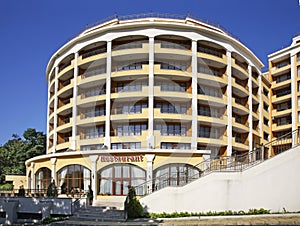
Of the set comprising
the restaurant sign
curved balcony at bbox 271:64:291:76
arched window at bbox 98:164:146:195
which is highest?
curved balcony at bbox 271:64:291:76

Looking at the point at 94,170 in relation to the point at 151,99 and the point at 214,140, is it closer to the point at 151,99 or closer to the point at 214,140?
the point at 151,99

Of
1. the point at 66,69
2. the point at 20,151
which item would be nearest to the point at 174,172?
the point at 66,69

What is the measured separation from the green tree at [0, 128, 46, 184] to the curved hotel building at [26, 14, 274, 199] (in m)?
20.0

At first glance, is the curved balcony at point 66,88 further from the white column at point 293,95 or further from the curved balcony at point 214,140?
the white column at point 293,95

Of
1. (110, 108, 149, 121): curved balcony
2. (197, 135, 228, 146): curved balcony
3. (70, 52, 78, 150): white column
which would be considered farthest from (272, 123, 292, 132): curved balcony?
(70, 52, 78, 150): white column

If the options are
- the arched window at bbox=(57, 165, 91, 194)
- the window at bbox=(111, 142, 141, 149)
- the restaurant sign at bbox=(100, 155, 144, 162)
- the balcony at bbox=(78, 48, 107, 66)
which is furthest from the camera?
the balcony at bbox=(78, 48, 107, 66)

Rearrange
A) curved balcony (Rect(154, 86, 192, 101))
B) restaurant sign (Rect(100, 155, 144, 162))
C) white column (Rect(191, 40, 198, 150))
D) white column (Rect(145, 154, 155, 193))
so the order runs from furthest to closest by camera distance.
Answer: curved balcony (Rect(154, 86, 192, 101)) → white column (Rect(191, 40, 198, 150)) → restaurant sign (Rect(100, 155, 144, 162)) → white column (Rect(145, 154, 155, 193))

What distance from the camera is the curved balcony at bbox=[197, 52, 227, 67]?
1502 inches

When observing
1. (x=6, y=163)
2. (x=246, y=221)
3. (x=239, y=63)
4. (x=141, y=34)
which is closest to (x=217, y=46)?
(x=239, y=63)

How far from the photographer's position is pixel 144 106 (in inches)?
1436

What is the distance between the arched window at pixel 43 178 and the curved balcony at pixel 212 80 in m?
18.6

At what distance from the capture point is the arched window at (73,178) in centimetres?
3219

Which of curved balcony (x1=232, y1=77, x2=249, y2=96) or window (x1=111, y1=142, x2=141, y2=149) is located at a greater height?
curved balcony (x1=232, y1=77, x2=249, y2=96)

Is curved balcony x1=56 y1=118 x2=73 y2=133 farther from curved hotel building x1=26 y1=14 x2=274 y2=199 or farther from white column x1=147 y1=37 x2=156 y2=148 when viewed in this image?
white column x1=147 y1=37 x2=156 y2=148
